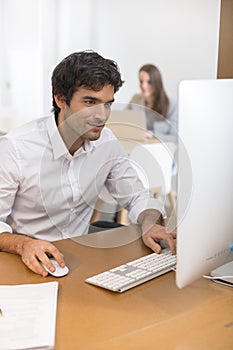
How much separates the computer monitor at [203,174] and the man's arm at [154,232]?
12.8 inches

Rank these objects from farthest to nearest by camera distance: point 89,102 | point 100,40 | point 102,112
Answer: point 100,40 < point 89,102 < point 102,112

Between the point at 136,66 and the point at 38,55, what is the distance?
40.2 inches

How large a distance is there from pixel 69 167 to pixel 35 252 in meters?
0.50

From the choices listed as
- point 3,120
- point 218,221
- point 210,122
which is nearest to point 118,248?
point 218,221

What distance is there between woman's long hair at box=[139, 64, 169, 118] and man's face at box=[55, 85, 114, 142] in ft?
10.4

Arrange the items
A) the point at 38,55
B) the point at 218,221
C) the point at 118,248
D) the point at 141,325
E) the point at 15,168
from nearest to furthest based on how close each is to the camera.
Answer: the point at 141,325 → the point at 218,221 → the point at 118,248 → the point at 15,168 → the point at 38,55

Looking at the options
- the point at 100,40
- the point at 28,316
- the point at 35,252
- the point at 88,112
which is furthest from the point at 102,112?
the point at 100,40

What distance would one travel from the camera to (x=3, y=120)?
200 inches

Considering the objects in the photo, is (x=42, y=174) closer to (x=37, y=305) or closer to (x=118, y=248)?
(x=118, y=248)

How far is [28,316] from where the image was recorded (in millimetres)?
1051

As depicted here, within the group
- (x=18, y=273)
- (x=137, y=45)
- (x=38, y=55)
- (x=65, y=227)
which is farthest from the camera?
(x=137, y=45)

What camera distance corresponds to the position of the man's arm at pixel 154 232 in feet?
4.91

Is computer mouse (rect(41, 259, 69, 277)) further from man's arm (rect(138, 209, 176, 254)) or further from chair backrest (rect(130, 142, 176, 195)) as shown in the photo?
chair backrest (rect(130, 142, 176, 195))

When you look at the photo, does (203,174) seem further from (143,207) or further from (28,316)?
(143,207)
